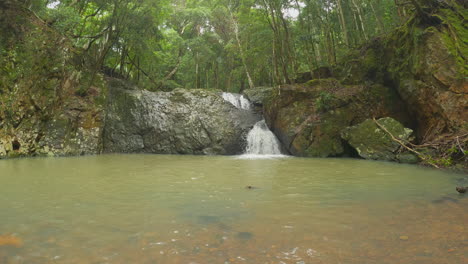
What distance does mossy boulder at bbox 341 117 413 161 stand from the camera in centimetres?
970

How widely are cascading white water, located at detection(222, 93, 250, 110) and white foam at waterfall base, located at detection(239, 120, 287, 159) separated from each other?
8.47 feet

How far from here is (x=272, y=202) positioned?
3.81 m

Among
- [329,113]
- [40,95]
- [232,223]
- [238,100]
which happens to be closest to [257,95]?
[238,100]

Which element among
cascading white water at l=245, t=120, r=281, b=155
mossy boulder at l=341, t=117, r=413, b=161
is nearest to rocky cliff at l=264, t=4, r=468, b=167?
cascading white water at l=245, t=120, r=281, b=155

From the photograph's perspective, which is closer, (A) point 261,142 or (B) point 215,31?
(A) point 261,142

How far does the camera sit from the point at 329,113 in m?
11.9

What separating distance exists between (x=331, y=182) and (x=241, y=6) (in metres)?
16.8

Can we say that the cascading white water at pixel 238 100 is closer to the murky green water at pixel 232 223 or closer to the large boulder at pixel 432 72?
the large boulder at pixel 432 72

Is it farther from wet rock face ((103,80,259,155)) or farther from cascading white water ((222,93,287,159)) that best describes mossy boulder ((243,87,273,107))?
cascading white water ((222,93,287,159))

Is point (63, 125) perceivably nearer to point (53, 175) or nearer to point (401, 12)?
point (53, 175)

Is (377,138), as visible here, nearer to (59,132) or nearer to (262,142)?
(262,142)

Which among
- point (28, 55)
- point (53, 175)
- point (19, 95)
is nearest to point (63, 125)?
point (19, 95)

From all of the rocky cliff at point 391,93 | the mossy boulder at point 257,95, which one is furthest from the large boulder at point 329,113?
the mossy boulder at point 257,95

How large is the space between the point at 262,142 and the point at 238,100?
4.17 metres
